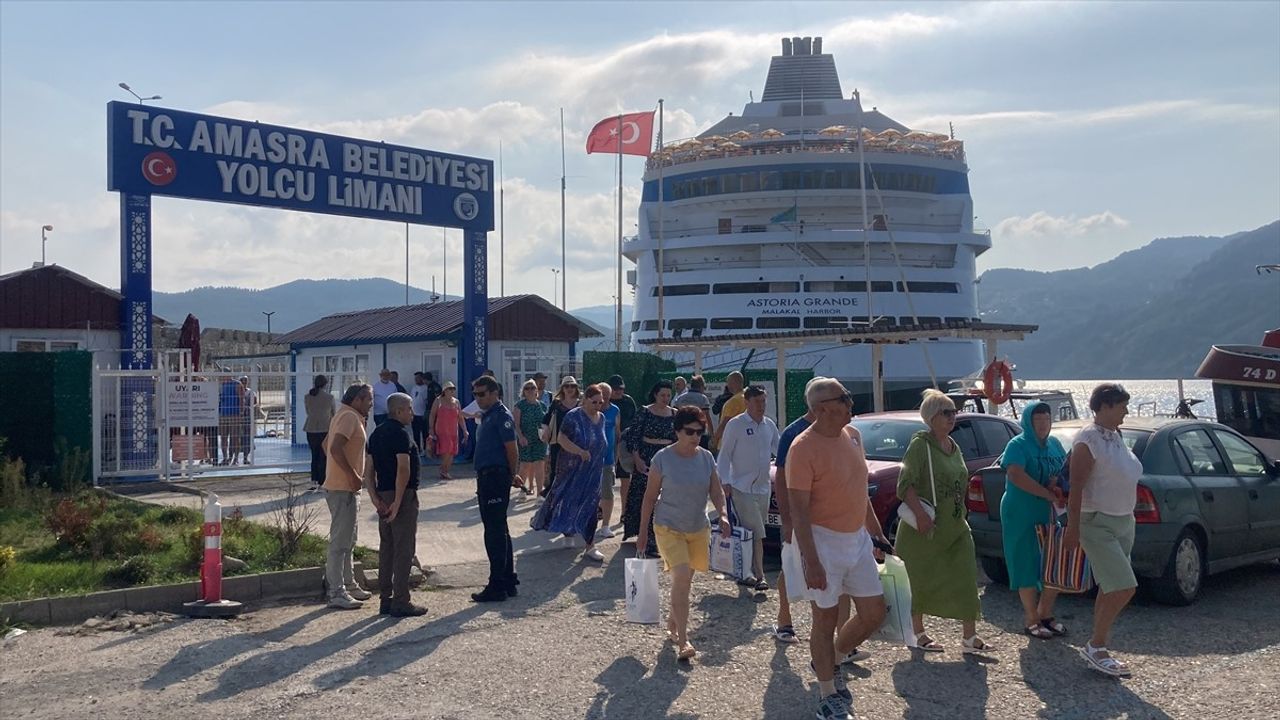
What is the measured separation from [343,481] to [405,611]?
105 cm

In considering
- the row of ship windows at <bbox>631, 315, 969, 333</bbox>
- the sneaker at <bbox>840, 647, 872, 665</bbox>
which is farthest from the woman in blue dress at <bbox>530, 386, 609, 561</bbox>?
the row of ship windows at <bbox>631, 315, 969, 333</bbox>

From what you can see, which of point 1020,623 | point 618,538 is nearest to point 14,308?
point 618,538

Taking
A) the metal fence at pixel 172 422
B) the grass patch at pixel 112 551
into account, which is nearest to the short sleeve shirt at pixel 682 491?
the grass patch at pixel 112 551

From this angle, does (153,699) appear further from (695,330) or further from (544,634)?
(695,330)

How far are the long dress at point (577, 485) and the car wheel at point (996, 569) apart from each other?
11.2ft

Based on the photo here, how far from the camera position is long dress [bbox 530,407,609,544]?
32.2 feet

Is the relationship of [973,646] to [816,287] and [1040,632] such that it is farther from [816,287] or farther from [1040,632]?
[816,287]

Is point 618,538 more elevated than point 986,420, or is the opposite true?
point 986,420

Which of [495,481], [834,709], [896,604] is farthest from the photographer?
[495,481]

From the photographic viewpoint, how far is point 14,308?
17.3 metres

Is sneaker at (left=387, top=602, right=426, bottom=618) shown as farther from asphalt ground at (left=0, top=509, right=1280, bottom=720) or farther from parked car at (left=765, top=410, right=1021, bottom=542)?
parked car at (left=765, top=410, right=1021, bottom=542)

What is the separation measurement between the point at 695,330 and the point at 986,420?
921 inches

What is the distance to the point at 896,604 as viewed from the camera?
18.6 ft

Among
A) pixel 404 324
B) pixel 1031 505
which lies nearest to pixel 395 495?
pixel 1031 505
